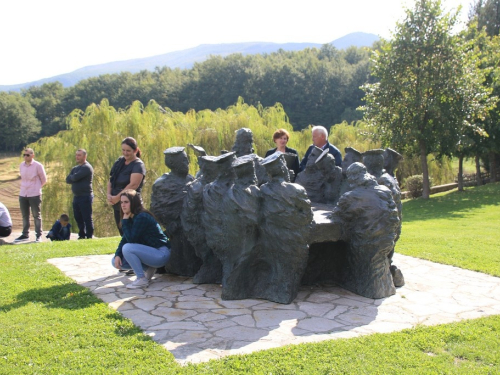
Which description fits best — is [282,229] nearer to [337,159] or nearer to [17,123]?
[337,159]

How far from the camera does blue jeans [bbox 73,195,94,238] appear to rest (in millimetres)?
9867

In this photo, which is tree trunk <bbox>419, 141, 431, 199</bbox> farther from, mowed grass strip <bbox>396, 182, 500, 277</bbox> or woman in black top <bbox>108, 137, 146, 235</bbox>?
woman in black top <bbox>108, 137, 146, 235</bbox>

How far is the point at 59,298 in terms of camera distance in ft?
18.3

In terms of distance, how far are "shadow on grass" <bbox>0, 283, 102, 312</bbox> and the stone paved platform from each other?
0.18 meters

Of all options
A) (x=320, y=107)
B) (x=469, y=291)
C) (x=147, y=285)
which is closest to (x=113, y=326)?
(x=147, y=285)

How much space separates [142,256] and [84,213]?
4636mm

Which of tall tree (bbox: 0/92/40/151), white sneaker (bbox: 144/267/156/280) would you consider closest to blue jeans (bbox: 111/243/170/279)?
white sneaker (bbox: 144/267/156/280)

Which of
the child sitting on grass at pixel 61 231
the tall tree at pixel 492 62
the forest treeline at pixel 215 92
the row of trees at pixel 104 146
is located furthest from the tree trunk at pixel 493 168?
the child sitting on grass at pixel 61 231

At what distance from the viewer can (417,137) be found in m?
18.6

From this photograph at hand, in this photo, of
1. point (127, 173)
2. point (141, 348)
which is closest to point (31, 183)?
point (127, 173)

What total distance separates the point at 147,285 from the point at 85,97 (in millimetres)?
37391

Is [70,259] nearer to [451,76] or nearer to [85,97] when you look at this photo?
[451,76]

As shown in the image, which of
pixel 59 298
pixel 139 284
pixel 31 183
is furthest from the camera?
pixel 31 183

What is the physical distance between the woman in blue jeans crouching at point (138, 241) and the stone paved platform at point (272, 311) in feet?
0.96
